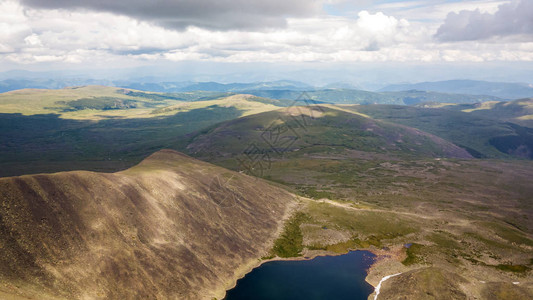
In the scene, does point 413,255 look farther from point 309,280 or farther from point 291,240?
point 291,240

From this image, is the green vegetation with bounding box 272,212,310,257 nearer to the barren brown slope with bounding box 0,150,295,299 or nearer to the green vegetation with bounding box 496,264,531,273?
the barren brown slope with bounding box 0,150,295,299

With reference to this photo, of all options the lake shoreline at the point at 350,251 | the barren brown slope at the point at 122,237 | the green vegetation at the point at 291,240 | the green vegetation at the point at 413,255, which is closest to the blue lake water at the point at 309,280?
the lake shoreline at the point at 350,251

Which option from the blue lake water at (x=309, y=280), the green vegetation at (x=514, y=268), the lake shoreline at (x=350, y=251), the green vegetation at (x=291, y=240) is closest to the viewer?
the blue lake water at (x=309, y=280)

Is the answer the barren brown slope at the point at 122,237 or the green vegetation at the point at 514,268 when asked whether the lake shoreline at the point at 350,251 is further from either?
the green vegetation at the point at 514,268

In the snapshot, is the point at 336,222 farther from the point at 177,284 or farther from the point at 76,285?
the point at 76,285

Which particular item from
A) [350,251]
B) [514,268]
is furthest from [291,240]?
[514,268]
